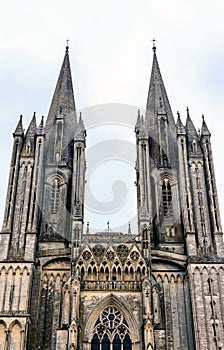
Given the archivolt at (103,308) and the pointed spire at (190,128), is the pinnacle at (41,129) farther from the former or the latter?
the archivolt at (103,308)

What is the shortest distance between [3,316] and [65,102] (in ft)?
64.3

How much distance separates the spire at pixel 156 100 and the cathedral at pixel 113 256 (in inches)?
104

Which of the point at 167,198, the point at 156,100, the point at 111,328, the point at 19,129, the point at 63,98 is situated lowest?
the point at 111,328

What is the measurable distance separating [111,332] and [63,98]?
2087cm

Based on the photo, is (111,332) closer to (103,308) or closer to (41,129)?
(103,308)

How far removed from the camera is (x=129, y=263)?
28.8m

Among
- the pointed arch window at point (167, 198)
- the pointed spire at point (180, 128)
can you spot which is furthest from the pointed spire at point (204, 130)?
the pointed arch window at point (167, 198)

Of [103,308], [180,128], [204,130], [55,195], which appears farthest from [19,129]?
[103,308]

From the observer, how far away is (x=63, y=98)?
134 feet

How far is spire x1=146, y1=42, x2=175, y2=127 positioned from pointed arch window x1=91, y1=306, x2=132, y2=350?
17.2m

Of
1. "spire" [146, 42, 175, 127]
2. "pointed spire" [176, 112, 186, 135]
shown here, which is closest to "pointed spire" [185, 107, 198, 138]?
"pointed spire" [176, 112, 186, 135]

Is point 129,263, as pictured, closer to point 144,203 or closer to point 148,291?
point 148,291

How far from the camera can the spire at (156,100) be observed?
39.8 metres

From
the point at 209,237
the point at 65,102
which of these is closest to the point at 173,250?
the point at 209,237
